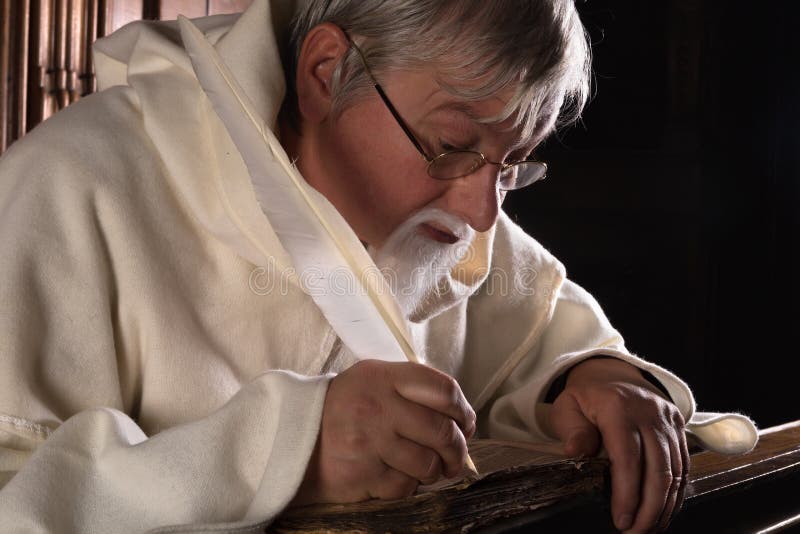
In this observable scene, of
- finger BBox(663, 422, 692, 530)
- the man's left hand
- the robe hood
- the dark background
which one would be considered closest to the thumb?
the man's left hand

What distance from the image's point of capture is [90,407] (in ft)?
3.69

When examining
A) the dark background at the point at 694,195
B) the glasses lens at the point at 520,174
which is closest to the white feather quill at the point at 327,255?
the glasses lens at the point at 520,174

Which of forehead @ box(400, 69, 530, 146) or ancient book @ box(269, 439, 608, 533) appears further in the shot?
forehead @ box(400, 69, 530, 146)

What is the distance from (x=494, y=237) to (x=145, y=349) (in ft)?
2.49

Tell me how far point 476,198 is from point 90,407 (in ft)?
2.06

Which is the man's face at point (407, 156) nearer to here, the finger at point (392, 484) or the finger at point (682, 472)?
the finger at point (682, 472)

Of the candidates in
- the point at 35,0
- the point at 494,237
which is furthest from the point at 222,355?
the point at 35,0

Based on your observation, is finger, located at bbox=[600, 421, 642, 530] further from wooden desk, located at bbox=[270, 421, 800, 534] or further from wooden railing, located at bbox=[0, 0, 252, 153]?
wooden railing, located at bbox=[0, 0, 252, 153]

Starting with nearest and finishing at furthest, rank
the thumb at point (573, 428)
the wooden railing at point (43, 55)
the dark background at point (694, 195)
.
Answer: the thumb at point (573, 428)
the wooden railing at point (43, 55)
the dark background at point (694, 195)

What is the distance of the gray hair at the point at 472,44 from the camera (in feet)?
4.49

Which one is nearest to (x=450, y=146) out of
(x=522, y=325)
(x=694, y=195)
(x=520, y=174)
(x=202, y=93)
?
(x=520, y=174)

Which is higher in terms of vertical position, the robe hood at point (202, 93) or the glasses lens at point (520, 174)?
the robe hood at point (202, 93)

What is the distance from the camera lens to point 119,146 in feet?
4.26

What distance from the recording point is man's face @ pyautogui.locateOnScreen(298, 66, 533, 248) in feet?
4.58
